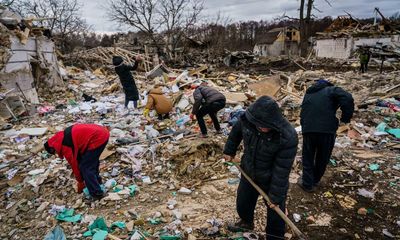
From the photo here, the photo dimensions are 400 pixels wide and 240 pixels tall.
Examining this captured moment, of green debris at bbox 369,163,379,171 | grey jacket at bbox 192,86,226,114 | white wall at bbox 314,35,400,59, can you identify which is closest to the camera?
green debris at bbox 369,163,379,171

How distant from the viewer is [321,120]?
354 cm

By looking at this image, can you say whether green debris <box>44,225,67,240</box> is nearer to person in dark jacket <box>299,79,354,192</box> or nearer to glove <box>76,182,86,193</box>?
glove <box>76,182,86,193</box>

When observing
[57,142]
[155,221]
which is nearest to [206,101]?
[155,221]

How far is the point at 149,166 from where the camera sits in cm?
470

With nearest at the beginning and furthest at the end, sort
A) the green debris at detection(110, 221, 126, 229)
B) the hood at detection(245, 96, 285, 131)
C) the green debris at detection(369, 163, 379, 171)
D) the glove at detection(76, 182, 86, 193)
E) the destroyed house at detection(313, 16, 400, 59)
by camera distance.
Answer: the hood at detection(245, 96, 285, 131)
the green debris at detection(110, 221, 126, 229)
the glove at detection(76, 182, 86, 193)
the green debris at detection(369, 163, 379, 171)
the destroyed house at detection(313, 16, 400, 59)

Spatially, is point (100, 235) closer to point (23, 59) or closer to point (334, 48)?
point (23, 59)

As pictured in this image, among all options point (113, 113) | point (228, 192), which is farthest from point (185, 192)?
point (113, 113)

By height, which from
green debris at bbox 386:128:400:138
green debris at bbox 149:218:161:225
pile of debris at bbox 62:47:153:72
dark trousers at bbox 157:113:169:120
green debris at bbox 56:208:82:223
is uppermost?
pile of debris at bbox 62:47:153:72

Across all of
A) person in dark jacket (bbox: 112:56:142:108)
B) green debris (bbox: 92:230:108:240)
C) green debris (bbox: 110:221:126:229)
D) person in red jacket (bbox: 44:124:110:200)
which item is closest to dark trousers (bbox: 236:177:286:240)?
green debris (bbox: 110:221:126:229)

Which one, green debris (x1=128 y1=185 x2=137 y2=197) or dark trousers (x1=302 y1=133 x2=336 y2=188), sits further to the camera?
green debris (x1=128 y1=185 x2=137 y2=197)

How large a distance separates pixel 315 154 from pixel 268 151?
5.48 feet

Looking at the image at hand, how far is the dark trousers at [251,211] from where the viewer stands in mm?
2699

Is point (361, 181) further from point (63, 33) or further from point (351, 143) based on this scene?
point (63, 33)

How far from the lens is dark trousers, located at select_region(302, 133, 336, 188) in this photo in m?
3.63
